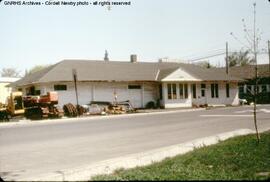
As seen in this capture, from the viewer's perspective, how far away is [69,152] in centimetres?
1214

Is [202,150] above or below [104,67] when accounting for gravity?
below

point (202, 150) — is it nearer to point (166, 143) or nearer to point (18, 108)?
point (166, 143)

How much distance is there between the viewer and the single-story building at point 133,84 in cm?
3759

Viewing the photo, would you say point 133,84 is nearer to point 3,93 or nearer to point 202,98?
point 202,98

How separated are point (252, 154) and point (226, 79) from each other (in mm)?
39132

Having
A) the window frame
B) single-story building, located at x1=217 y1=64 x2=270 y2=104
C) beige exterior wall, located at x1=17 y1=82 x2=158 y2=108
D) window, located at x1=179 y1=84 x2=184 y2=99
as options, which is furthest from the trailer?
single-story building, located at x1=217 y1=64 x2=270 y2=104

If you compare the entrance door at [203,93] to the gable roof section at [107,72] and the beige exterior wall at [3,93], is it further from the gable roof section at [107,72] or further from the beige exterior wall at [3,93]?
the beige exterior wall at [3,93]

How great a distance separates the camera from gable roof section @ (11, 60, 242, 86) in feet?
125

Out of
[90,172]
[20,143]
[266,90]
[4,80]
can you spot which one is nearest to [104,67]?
[4,80]

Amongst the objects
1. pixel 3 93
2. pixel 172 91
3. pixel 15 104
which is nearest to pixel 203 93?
pixel 172 91

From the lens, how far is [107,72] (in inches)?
1641

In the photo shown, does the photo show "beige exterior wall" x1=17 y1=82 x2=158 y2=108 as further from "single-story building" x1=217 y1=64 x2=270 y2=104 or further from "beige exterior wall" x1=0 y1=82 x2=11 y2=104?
"single-story building" x1=217 y1=64 x2=270 y2=104

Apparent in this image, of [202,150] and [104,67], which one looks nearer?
[202,150]

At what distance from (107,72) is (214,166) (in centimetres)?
3328
